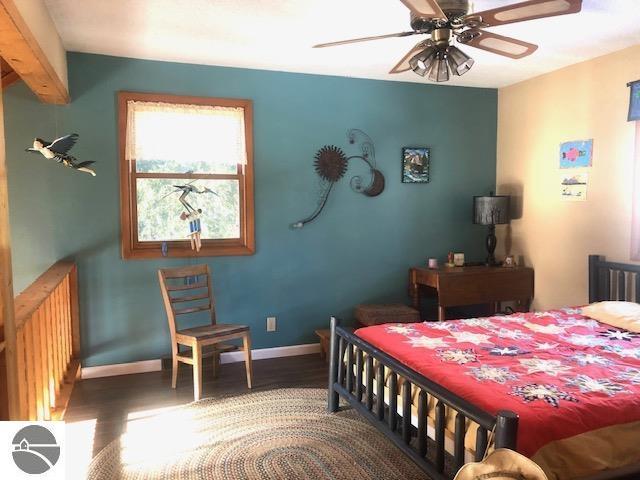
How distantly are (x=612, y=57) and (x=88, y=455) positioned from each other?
443 centimetres

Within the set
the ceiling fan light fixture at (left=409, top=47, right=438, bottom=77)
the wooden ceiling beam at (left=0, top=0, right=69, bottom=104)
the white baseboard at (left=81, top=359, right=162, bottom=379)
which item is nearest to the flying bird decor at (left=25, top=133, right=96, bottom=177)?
the wooden ceiling beam at (left=0, top=0, right=69, bottom=104)

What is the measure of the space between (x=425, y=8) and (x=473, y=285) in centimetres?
280

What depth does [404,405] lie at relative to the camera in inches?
88.9

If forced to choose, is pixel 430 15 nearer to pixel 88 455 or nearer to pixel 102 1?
pixel 102 1

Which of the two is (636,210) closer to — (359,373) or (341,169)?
(341,169)

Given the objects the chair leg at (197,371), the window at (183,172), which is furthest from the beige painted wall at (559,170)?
the chair leg at (197,371)

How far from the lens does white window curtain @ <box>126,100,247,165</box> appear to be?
384 cm

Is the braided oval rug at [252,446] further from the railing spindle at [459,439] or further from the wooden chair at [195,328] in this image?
the railing spindle at [459,439]

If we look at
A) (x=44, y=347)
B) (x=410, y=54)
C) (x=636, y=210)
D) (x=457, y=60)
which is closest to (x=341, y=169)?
(x=410, y=54)

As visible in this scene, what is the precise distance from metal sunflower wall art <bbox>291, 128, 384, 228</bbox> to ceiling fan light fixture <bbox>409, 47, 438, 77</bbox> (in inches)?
68.5

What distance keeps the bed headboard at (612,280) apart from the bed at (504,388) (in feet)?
1.66

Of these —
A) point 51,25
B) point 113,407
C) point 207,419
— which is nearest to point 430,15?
point 51,25

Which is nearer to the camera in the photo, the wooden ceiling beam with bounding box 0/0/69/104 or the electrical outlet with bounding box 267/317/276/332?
the wooden ceiling beam with bounding box 0/0/69/104

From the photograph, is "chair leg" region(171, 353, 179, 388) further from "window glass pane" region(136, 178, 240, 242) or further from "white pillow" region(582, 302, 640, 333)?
"white pillow" region(582, 302, 640, 333)
